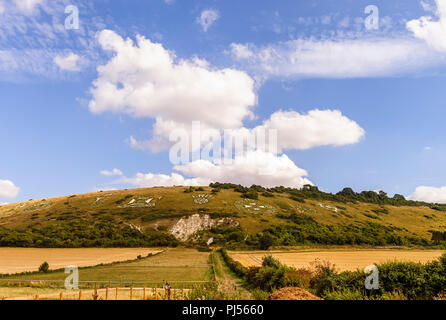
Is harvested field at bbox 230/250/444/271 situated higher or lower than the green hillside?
lower

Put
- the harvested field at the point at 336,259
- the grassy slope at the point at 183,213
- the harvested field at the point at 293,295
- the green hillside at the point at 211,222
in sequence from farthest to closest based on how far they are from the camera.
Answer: the grassy slope at the point at 183,213 < the green hillside at the point at 211,222 < the harvested field at the point at 336,259 < the harvested field at the point at 293,295

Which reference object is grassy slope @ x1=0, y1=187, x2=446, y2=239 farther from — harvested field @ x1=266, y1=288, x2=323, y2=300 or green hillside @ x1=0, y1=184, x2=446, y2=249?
harvested field @ x1=266, y1=288, x2=323, y2=300

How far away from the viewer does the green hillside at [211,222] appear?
95.9m

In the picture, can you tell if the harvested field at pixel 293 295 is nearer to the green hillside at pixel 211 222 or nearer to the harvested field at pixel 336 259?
the harvested field at pixel 336 259

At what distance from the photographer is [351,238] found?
96875mm

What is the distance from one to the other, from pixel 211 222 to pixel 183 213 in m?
14.6

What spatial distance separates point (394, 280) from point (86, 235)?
9809 cm

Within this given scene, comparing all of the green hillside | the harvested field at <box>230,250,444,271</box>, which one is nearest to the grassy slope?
the green hillside

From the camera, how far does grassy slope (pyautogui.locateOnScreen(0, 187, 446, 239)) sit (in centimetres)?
11850

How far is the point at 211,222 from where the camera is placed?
378ft

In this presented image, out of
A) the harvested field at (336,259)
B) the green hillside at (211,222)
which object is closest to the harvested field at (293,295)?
the harvested field at (336,259)

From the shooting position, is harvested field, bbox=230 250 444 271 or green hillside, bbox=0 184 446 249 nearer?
harvested field, bbox=230 250 444 271

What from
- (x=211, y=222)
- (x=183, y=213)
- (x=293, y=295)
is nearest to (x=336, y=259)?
(x=293, y=295)
